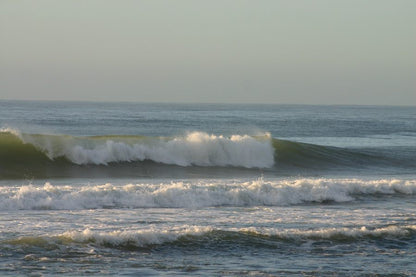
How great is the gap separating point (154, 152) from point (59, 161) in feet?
13.6

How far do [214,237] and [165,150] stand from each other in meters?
16.0

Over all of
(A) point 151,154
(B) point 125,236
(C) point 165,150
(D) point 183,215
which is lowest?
(D) point 183,215

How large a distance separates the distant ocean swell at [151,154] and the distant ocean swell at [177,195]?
7057mm

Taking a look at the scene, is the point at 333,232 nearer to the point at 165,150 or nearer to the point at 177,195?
the point at 177,195

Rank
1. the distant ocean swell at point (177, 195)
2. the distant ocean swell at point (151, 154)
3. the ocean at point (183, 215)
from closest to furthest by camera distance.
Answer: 1. the ocean at point (183, 215)
2. the distant ocean swell at point (177, 195)
3. the distant ocean swell at point (151, 154)

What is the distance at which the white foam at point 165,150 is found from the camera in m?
26.6

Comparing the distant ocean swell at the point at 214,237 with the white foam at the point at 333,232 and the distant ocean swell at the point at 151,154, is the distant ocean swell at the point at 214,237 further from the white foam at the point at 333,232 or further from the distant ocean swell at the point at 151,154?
the distant ocean swell at the point at 151,154

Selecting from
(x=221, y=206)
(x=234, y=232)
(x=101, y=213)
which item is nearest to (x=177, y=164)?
(x=221, y=206)

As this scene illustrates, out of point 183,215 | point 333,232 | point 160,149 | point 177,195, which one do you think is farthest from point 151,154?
point 333,232

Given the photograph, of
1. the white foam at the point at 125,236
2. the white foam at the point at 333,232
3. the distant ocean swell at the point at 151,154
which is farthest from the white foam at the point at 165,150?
the white foam at the point at 333,232

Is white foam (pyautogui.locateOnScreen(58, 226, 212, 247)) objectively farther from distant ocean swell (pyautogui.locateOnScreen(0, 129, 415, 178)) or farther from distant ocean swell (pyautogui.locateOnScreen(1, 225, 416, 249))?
distant ocean swell (pyautogui.locateOnScreen(0, 129, 415, 178))

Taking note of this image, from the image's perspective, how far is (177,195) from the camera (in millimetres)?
16984

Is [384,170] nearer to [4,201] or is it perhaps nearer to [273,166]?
[273,166]

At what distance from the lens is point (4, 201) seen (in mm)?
15609
